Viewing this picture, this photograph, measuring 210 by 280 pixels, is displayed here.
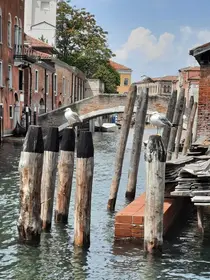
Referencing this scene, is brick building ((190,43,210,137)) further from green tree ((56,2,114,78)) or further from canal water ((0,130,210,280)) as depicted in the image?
green tree ((56,2,114,78))

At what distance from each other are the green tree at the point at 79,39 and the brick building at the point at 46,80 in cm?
140

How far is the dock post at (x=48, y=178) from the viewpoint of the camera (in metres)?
6.89

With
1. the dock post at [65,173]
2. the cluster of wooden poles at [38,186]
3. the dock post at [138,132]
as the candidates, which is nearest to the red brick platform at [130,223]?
the cluster of wooden poles at [38,186]

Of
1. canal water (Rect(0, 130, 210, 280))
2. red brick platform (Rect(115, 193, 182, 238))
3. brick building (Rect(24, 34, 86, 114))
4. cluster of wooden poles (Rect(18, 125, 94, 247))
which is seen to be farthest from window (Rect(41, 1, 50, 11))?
cluster of wooden poles (Rect(18, 125, 94, 247))

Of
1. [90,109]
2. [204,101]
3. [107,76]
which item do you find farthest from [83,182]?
[107,76]

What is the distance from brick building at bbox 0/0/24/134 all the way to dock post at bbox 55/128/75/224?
1749 cm

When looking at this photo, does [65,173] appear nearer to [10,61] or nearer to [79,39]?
[10,61]

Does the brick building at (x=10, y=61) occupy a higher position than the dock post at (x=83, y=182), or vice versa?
the brick building at (x=10, y=61)

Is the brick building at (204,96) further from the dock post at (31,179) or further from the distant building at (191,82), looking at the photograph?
the distant building at (191,82)

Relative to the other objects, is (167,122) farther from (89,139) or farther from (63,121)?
(63,121)

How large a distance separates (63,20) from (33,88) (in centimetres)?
1374

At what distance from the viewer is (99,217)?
331 inches

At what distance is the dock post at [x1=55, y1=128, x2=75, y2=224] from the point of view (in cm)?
704

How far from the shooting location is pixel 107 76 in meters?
46.7
